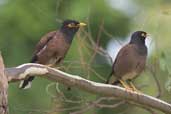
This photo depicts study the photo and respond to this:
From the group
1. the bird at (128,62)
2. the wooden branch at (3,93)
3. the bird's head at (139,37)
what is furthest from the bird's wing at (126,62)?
the wooden branch at (3,93)

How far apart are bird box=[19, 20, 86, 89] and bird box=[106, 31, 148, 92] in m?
0.51

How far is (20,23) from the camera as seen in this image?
17391 millimetres

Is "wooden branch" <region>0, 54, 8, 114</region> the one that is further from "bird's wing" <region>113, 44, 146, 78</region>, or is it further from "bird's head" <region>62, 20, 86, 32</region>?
"bird's head" <region>62, 20, 86, 32</region>

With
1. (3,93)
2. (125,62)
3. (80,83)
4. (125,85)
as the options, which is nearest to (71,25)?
(125,62)

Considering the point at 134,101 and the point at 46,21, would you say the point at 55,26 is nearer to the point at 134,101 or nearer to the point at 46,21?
the point at 46,21

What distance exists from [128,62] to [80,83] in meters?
1.57

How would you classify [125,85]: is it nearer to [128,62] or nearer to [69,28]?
[128,62]

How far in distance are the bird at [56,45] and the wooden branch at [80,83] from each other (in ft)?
4.73

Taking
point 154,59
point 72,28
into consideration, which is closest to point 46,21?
point 72,28

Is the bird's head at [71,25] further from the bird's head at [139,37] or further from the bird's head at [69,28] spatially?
the bird's head at [139,37]

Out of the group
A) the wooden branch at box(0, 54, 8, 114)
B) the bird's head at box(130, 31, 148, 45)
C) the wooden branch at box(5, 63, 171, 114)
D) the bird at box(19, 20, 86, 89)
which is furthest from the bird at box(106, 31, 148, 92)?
the wooden branch at box(0, 54, 8, 114)

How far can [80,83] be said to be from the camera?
7.57m

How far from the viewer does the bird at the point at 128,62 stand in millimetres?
8961

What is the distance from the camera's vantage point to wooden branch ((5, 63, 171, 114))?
7.32 meters
